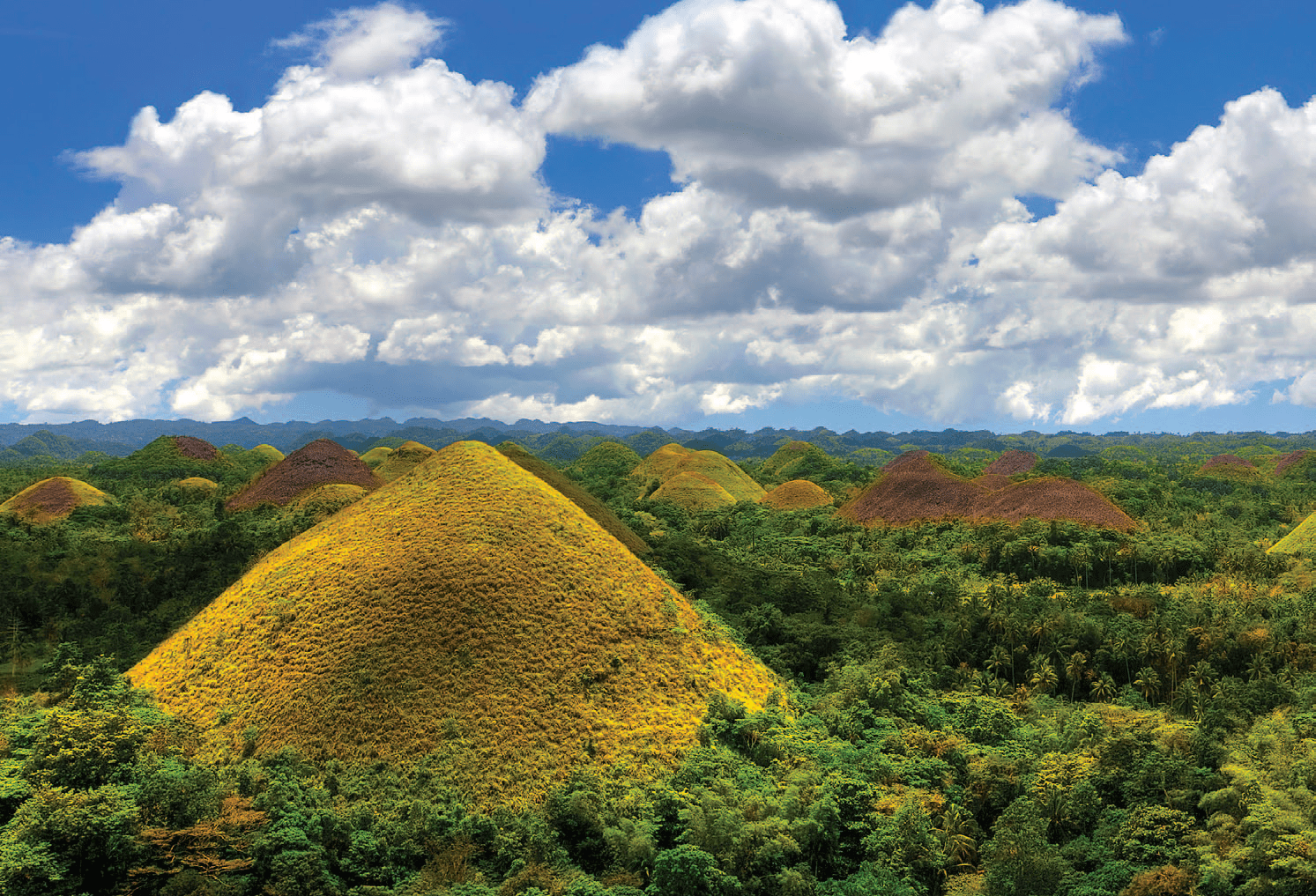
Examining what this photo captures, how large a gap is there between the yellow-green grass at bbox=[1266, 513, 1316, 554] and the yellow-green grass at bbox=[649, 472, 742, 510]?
39.6 meters

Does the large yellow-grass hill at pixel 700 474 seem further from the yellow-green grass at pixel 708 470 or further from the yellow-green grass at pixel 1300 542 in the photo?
the yellow-green grass at pixel 1300 542

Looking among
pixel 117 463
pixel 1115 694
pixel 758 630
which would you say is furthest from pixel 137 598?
pixel 117 463

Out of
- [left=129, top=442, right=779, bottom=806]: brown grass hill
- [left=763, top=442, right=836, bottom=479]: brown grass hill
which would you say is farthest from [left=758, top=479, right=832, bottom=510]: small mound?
[left=129, top=442, right=779, bottom=806]: brown grass hill

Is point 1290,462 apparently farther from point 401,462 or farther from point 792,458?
point 401,462

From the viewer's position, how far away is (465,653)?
23.8m

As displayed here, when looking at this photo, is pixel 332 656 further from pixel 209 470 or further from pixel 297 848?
pixel 209 470

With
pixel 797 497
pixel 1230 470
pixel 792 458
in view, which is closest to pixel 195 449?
pixel 797 497

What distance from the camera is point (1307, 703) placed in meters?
25.0

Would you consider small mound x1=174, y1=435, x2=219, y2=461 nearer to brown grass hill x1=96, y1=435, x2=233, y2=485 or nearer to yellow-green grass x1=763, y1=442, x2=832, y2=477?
brown grass hill x1=96, y1=435, x2=233, y2=485

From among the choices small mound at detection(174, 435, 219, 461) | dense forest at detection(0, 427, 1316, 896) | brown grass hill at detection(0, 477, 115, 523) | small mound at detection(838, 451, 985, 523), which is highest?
→ small mound at detection(174, 435, 219, 461)

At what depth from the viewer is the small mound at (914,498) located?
199ft

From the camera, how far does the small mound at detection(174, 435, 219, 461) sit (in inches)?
3925

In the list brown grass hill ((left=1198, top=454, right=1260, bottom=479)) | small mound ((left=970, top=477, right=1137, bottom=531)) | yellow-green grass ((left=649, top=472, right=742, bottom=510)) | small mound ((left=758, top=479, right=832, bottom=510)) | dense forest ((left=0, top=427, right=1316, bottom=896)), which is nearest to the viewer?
dense forest ((left=0, top=427, right=1316, bottom=896))

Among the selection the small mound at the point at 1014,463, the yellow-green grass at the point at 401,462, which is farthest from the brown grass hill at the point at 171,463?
the small mound at the point at 1014,463
